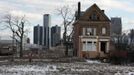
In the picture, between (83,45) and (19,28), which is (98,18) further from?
(19,28)

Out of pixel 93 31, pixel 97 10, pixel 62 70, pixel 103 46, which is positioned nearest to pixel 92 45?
pixel 103 46

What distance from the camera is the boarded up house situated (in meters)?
96.4

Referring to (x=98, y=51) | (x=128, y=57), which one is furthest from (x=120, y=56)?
(x=98, y=51)

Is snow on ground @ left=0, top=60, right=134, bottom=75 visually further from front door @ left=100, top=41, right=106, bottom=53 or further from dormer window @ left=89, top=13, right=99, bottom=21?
front door @ left=100, top=41, right=106, bottom=53

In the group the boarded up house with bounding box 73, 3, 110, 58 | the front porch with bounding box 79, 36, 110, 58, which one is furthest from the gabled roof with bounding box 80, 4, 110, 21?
the front porch with bounding box 79, 36, 110, 58

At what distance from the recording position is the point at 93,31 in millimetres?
96938

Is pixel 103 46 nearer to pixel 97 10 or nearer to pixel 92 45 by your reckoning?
pixel 92 45

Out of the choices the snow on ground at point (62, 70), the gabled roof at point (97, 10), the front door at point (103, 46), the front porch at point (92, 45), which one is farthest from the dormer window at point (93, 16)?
the snow on ground at point (62, 70)

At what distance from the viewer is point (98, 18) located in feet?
317

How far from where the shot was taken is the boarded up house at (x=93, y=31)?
9638cm

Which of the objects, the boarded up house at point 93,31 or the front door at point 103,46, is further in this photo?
the front door at point 103,46

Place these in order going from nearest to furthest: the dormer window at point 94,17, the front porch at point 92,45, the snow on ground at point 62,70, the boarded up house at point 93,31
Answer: the snow on ground at point 62,70
the front porch at point 92,45
the boarded up house at point 93,31
the dormer window at point 94,17

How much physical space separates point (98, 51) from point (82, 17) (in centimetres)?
865

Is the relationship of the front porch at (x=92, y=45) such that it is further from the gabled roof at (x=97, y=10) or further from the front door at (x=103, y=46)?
the gabled roof at (x=97, y=10)
